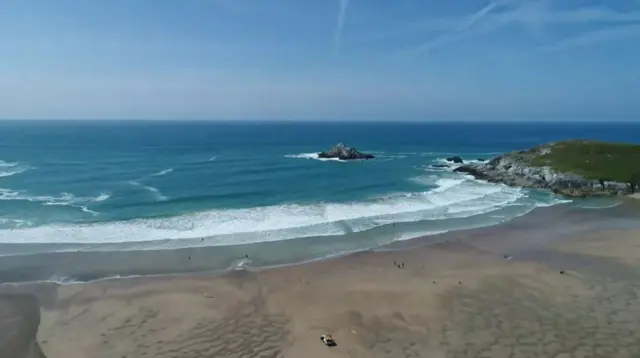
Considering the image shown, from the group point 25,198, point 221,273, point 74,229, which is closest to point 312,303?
point 221,273

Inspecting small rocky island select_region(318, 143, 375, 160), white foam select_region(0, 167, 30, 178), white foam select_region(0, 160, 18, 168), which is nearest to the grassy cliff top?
small rocky island select_region(318, 143, 375, 160)

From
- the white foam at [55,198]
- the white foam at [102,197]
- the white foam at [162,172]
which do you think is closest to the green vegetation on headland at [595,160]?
the white foam at [162,172]

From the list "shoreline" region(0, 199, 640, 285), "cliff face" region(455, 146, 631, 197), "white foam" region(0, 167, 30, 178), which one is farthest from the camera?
"white foam" region(0, 167, 30, 178)

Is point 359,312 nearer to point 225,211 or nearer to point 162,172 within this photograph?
point 225,211

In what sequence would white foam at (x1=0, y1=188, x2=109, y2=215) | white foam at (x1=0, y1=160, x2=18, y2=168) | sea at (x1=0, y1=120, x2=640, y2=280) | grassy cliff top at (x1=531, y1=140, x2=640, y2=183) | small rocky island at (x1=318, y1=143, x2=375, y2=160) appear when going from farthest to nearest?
1. small rocky island at (x1=318, y1=143, x2=375, y2=160)
2. white foam at (x1=0, y1=160, x2=18, y2=168)
3. grassy cliff top at (x1=531, y1=140, x2=640, y2=183)
4. white foam at (x1=0, y1=188, x2=109, y2=215)
5. sea at (x1=0, y1=120, x2=640, y2=280)

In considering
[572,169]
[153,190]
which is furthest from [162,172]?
[572,169]

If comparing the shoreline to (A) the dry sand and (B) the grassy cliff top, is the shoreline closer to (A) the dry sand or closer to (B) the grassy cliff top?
(A) the dry sand

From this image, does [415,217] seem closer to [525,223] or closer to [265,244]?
[525,223]

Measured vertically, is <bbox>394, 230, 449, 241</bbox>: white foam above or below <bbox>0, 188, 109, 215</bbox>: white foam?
below
